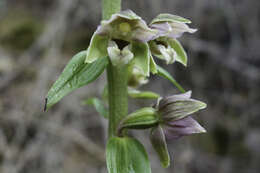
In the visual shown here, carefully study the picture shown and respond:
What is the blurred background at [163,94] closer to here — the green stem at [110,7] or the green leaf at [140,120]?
the green leaf at [140,120]

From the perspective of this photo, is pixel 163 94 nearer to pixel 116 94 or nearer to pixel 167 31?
pixel 116 94

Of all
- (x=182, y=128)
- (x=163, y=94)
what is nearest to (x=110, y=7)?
(x=182, y=128)

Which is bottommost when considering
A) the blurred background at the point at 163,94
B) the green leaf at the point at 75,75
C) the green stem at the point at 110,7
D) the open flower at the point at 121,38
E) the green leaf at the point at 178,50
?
the blurred background at the point at 163,94

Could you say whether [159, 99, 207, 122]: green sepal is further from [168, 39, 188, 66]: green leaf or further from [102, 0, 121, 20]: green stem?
[102, 0, 121, 20]: green stem

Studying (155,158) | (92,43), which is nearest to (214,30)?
(155,158)

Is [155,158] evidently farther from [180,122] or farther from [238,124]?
[180,122]

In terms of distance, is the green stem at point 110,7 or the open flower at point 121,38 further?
the green stem at point 110,7

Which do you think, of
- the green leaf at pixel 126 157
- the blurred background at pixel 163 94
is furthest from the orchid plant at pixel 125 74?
the blurred background at pixel 163 94
